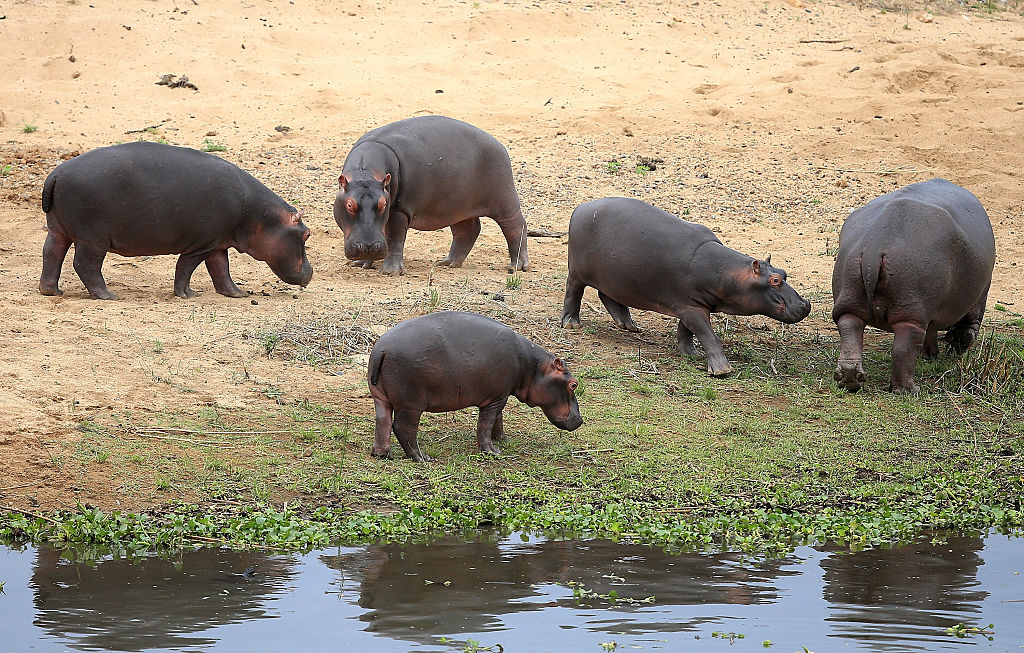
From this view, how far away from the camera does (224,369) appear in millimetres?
7590

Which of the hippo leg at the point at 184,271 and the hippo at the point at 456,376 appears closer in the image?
the hippo at the point at 456,376

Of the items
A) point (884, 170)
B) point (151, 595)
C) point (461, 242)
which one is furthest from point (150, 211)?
point (884, 170)

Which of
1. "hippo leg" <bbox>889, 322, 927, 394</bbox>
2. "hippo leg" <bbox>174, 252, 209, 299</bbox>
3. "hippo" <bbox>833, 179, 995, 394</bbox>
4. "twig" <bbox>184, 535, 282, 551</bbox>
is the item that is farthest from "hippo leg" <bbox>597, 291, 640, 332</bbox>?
"twig" <bbox>184, 535, 282, 551</bbox>

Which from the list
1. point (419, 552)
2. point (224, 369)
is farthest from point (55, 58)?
point (419, 552)

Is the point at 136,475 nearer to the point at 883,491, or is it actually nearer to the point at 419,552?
the point at 419,552

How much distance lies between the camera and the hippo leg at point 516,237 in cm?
1083

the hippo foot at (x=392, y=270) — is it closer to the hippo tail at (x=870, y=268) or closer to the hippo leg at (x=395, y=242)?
the hippo leg at (x=395, y=242)

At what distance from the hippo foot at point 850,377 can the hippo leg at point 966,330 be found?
46.1 inches

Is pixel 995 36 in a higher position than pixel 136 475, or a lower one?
higher

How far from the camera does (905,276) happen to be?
299 inches

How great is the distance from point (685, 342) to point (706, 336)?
343 millimetres

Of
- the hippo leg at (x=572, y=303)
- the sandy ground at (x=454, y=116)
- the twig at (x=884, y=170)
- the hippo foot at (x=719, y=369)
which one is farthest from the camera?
the twig at (x=884, y=170)

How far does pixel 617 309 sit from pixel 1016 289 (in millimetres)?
3833

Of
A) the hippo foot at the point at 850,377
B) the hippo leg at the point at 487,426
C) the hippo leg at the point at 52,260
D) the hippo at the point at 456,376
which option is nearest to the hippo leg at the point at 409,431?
the hippo at the point at 456,376
